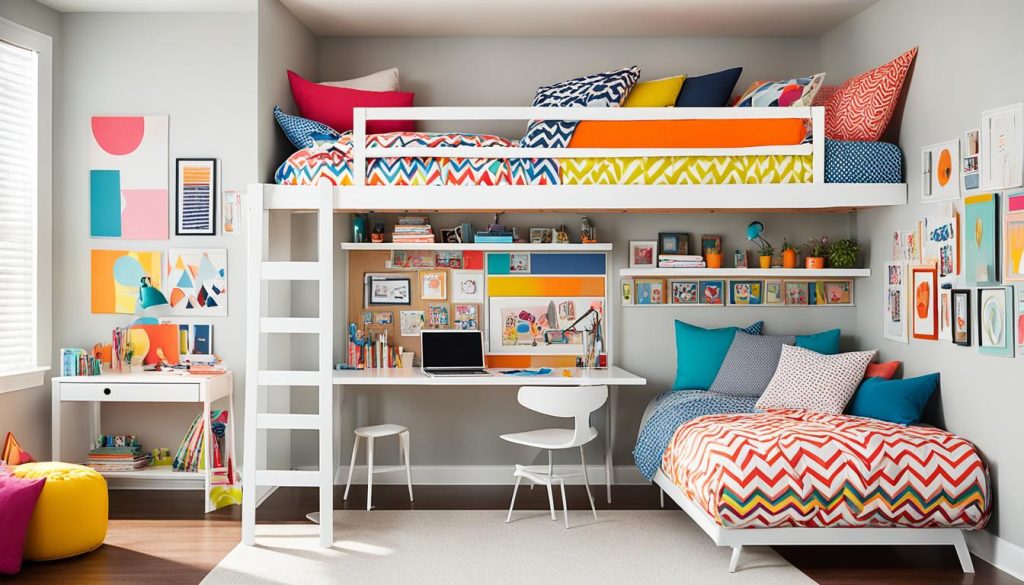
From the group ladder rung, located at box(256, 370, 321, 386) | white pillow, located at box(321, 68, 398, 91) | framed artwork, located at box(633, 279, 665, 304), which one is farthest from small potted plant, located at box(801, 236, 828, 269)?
ladder rung, located at box(256, 370, 321, 386)

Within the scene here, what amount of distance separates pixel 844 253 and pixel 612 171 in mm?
1543

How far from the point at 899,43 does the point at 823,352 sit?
5.46 ft

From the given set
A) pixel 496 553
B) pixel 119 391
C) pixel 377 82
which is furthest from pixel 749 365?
pixel 119 391

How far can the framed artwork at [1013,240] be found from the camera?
3523 millimetres

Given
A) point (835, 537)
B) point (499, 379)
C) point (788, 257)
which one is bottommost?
point (835, 537)

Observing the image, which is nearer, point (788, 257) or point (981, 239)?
point (981, 239)

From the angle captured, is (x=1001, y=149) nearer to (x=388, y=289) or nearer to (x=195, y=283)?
(x=388, y=289)

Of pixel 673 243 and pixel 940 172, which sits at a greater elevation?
pixel 940 172

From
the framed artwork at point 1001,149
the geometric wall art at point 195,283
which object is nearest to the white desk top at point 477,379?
the geometric wall art at point 195,283

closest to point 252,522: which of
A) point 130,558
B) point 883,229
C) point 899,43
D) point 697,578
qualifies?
point 130,558

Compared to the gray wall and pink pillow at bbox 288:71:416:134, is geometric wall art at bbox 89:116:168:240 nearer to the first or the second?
pink pillow at bbox 288:71:416:134

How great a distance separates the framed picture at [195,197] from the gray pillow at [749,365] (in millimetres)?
2888

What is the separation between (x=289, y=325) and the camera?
410cm

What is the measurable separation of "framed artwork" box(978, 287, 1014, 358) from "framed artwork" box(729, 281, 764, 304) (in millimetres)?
1616
